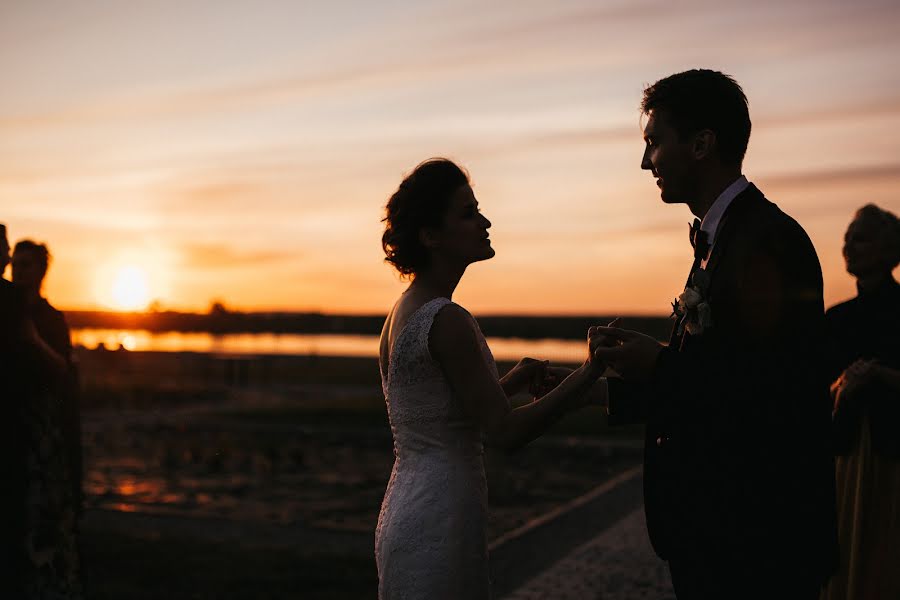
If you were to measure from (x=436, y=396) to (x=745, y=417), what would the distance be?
120cm

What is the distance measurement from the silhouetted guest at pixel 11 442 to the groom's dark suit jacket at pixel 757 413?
4.16 m

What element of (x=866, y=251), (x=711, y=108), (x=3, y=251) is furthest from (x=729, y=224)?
(x=3, y=251)

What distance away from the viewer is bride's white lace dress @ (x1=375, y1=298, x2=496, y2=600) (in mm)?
3709

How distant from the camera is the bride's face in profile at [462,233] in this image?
380 centimetres

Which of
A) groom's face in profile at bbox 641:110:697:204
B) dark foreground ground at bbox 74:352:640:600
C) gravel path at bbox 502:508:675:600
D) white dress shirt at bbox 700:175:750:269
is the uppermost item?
groom's face in profile at bbox 641:110:697:204

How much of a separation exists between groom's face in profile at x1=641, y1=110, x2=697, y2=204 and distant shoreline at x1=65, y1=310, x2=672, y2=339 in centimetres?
6707

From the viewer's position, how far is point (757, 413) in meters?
2.96

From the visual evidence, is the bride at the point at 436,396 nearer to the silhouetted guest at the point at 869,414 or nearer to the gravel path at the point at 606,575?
the silhouetted guest at the point at 869,414

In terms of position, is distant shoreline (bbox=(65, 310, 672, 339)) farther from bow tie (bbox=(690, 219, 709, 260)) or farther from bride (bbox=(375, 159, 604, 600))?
bow tie (bbox=(690, 219, 709, 260))

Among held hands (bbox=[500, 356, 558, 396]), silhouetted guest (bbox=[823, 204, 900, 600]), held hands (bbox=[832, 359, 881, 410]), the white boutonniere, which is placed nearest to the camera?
the white boutonniere

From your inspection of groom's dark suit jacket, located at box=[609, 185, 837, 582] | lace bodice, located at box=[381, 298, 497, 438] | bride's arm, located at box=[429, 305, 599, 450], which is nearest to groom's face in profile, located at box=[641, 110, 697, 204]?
groom's dark suit jacket, located at box=[609, 185, 837, 582]

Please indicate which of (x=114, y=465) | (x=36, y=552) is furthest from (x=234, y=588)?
(x=114, y=465)

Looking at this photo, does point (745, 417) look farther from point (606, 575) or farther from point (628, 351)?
point (606, 575)

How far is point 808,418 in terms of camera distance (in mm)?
2982
